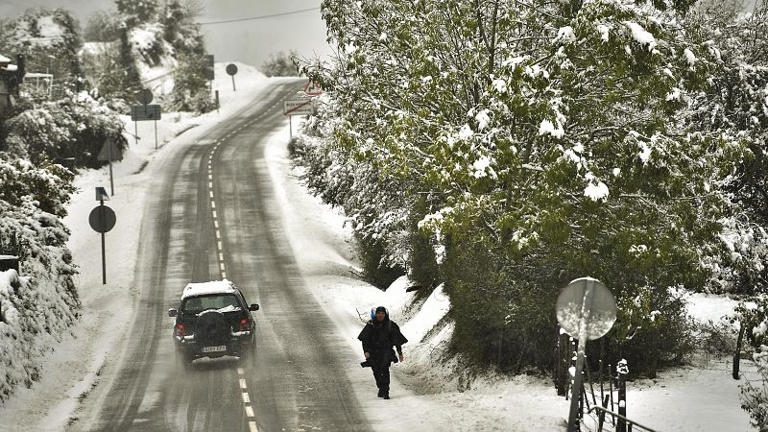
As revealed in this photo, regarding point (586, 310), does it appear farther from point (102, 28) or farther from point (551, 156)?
point (102, 28)

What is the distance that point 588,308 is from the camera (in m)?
10.1

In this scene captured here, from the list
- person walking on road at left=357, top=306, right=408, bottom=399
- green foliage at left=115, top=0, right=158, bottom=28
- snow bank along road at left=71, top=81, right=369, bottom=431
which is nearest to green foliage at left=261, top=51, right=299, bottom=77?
green foliage at left=115, top=0, right=158, bottom=28

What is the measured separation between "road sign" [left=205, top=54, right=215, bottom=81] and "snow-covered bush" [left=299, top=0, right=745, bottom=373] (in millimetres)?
67618

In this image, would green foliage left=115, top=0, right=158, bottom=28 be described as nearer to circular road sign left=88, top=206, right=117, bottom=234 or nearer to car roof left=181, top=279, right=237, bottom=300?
circular road sign left=88, top=206, right=117, bottom=234

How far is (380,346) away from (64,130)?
33211mm

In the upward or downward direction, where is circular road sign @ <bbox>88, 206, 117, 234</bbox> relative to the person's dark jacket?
upward

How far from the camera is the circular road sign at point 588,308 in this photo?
9.98 meters

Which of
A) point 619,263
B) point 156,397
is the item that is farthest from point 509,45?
point 156,397

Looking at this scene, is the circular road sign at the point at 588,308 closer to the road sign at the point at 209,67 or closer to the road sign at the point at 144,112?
the road sign at the point at 144,112

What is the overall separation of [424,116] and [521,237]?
3.60 m

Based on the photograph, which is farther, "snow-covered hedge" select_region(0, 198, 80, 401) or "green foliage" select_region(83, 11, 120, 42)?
"green foliage" select_region(83, 11, 120, 42)

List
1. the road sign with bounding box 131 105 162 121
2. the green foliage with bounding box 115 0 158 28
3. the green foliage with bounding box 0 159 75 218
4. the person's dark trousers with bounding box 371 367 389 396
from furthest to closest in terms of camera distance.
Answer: the green foliage with bounding box 115 0 158 28 < the road sign with bounding box 131 105 162 121 < the green foliage with bounding box 0 159 75 218 < the person's dark trousers with bounding box 371 367 389 396

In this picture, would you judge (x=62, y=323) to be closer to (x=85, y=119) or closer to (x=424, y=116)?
(x=424, y=116)

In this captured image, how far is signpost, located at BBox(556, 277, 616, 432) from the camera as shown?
32.8ft
